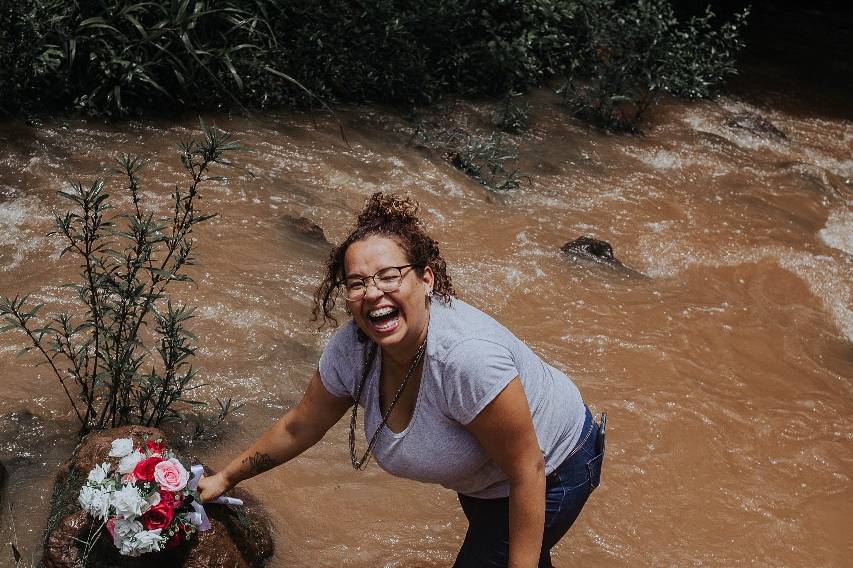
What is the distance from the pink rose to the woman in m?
0.23

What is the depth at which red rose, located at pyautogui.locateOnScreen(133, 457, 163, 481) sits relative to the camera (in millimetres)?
2770

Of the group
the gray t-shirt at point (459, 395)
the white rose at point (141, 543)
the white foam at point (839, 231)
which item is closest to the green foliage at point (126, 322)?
the white rose at point (141, 543)

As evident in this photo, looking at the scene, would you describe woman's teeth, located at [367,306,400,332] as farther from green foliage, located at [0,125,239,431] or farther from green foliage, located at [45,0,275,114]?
green foliage, located at [45,0,275,114]

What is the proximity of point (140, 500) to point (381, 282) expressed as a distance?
3.26ft

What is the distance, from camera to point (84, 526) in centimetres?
297

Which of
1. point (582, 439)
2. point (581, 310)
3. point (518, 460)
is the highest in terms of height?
point (518, 460)

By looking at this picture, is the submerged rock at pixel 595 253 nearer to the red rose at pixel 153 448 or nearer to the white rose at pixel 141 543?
the red rose at pixel 153 448

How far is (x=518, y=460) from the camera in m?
2.44

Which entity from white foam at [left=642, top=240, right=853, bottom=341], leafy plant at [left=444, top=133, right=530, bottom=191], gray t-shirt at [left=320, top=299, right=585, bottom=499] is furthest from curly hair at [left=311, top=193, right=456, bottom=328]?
leafy plant at [left=444, top=133, right=530, bottom=191]

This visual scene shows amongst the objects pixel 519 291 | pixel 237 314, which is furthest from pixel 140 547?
pixel 519 291

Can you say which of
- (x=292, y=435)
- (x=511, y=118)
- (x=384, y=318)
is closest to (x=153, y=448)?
(x=292, y=435)

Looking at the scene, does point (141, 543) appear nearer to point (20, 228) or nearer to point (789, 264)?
point (20, 228)

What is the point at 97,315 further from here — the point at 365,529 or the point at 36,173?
the point at 36,173

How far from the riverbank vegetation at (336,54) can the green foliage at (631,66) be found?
16mm
